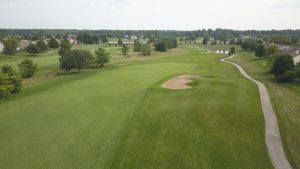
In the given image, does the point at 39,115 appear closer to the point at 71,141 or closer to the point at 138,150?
the point at 71,141

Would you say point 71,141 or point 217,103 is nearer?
point 71,141

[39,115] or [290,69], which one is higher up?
[290,69]

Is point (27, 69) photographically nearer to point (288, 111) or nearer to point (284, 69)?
point (288, 111)

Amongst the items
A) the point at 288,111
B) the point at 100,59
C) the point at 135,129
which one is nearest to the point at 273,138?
the point at 288,111

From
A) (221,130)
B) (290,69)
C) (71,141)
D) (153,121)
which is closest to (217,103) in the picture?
(221,130)

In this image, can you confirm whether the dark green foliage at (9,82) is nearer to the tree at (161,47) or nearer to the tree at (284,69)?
the tree at (284,69)

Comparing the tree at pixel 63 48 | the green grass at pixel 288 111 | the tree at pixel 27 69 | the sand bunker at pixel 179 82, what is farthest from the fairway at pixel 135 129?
the tree at pixel 63 48

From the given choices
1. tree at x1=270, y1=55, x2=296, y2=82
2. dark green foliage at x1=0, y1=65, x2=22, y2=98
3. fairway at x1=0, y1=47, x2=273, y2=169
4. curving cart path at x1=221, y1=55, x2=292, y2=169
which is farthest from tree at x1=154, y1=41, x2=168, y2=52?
curving cart path at x1=221, y1=55, x2=292, y2=169
